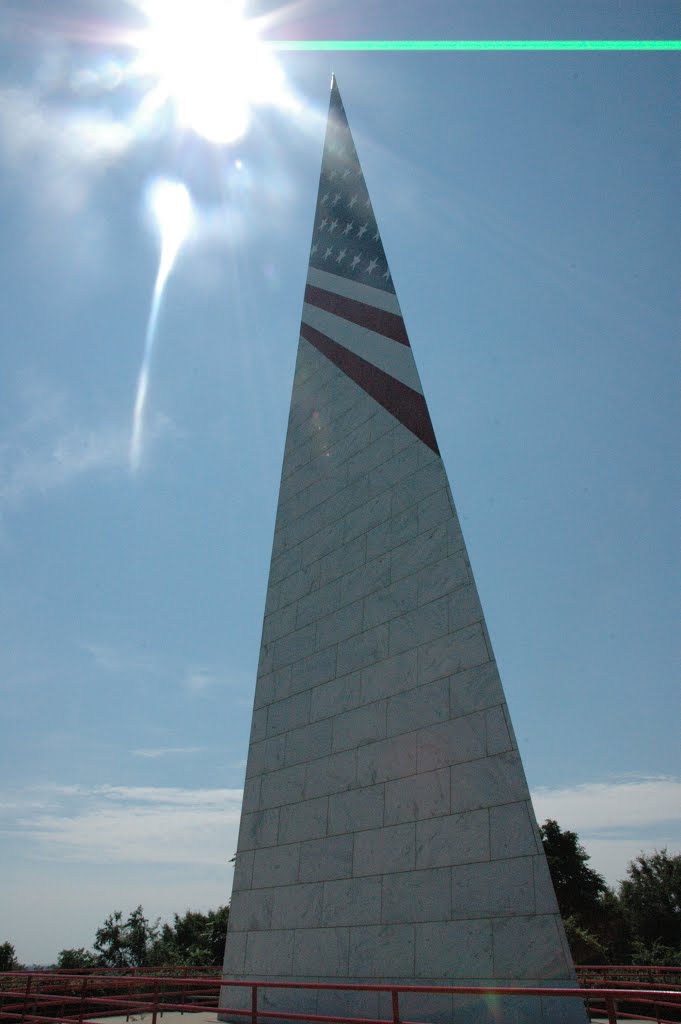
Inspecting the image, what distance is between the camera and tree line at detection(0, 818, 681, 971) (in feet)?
76.1

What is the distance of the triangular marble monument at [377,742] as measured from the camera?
6.00 m

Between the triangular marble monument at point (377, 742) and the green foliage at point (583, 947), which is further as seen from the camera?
the green foliage at point (583, 947)

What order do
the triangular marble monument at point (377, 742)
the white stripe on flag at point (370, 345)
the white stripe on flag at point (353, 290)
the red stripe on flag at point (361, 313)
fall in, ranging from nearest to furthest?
the triangular marble monument at point (377, 742), the white stripe on flag at point (370, 345), the red stripe on flag at point (361, 313), the white stripe on flag at point (353, 290)

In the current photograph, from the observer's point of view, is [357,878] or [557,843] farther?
[557,843]

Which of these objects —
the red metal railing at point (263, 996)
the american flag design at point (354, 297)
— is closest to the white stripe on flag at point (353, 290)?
the american flag design at point (354, 297)

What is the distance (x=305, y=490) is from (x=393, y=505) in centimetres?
223

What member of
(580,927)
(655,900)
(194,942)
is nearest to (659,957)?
(580,927)

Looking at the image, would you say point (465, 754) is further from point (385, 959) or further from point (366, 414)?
point (366, 414)

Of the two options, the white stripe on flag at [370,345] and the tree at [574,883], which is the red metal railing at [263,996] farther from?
the tree at [574,883]

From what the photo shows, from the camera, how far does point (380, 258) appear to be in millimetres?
11055

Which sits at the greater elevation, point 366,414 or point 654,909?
point 366,414

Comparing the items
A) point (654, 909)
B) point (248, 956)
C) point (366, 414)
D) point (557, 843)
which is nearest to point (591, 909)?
point (557, 843)

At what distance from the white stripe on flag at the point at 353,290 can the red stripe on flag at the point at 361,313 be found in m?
0.06

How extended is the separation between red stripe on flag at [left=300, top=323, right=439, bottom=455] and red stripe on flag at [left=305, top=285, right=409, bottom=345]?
1.54 feet
